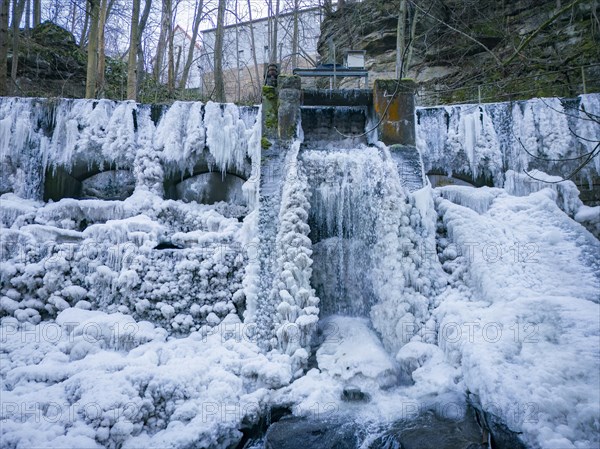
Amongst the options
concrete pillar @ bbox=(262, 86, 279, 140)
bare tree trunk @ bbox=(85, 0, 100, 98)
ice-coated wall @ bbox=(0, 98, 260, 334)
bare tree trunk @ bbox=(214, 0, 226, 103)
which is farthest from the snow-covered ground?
bare tree trunk @ bbox=(214, 0, 226, 103)

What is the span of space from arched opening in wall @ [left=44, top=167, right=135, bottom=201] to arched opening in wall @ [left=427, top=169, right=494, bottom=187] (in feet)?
19.1

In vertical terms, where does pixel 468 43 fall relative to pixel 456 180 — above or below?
above

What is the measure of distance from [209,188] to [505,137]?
575 cm

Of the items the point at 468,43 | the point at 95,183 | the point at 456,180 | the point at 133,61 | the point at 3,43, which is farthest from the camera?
the point at 468,43

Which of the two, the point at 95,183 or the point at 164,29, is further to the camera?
the point at 164,29

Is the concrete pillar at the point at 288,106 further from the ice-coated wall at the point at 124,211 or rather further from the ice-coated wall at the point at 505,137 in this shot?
the ice-coated wall at the point at 505,137

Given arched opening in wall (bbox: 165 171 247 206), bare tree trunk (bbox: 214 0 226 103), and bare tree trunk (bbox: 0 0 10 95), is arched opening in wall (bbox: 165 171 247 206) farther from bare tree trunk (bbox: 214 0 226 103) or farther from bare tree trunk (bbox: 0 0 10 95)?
bare tree trunk (bbox: 214 0 226 103)

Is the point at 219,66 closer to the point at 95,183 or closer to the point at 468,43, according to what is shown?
the point at 95,183

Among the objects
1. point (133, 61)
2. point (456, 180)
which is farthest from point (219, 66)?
point (456, 180)

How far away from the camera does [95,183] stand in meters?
8.95

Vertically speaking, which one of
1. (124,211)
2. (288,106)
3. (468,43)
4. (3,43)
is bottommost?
(124,211)

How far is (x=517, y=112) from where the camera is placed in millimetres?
8969

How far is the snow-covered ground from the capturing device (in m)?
4.07

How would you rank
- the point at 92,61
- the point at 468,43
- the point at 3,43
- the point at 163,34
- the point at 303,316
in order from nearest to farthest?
the point at 303,316
the point at 3,43
the point at 92,61
the point at 468,43
the point at 163,34
